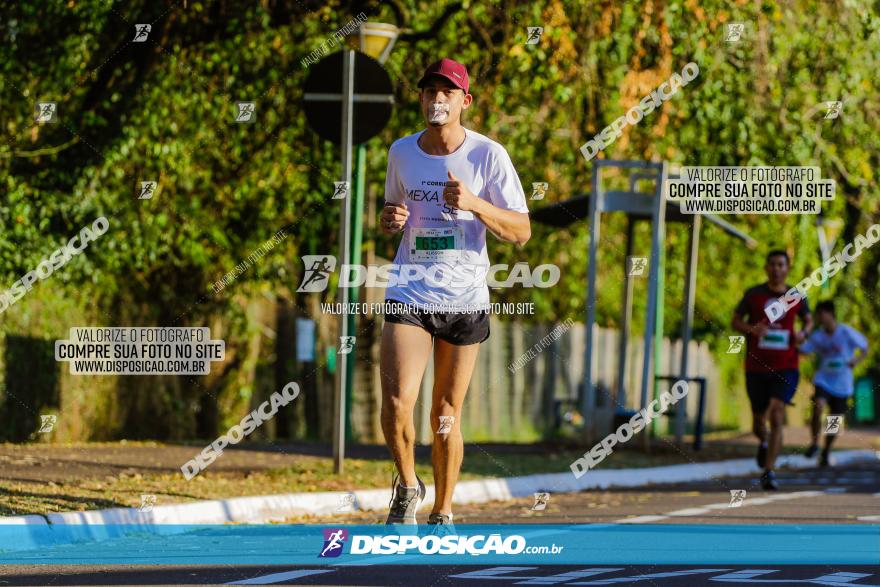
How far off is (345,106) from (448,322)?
196 inches

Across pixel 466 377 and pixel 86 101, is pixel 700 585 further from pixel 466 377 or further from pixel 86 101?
pixel 86 101

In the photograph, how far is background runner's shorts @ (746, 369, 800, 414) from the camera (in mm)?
14875

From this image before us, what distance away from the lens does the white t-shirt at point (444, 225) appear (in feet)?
27.4

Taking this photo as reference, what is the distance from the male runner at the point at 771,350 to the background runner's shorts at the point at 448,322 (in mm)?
6679

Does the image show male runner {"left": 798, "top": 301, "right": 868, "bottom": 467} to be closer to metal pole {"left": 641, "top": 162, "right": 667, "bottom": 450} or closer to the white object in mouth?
metal pole {"left": 641, "top": 162, "right": 667, "bottom": 450}

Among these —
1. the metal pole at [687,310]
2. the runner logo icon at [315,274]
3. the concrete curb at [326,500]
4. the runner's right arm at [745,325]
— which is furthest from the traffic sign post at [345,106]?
the metal pole at [687,310]

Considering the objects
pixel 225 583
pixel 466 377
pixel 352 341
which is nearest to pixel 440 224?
pixel 466 377

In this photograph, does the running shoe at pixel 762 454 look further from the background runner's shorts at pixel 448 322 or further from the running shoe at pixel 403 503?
the running shoe at pixel 403 503

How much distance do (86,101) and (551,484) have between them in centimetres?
582

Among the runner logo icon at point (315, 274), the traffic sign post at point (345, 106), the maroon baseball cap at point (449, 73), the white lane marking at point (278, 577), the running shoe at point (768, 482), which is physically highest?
the traffic sign post at point (345, 106)

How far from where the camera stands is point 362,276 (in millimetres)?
18406

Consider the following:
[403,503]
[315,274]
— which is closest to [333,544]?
[403,503]

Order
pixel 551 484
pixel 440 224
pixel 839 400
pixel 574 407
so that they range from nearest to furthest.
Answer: pixel 440 224 < pixel 551 484 < pixel 839 400 < pixel 574 407

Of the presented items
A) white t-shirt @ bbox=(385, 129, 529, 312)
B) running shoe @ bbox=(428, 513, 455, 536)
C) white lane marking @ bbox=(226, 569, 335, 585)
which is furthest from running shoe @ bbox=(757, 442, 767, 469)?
white lane marking @ bbox=(226, 569, 335, 585)
